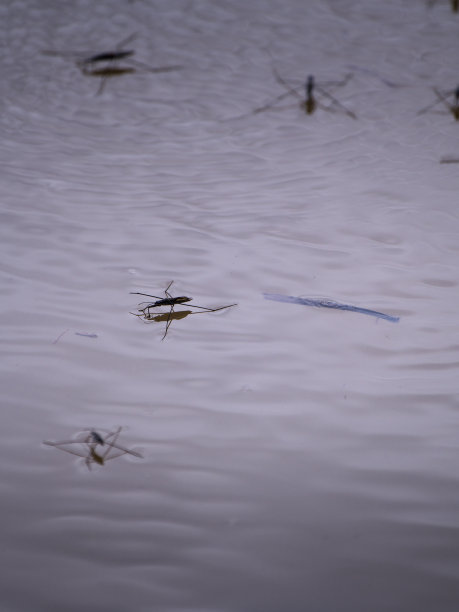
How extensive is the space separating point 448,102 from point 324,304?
204 cm

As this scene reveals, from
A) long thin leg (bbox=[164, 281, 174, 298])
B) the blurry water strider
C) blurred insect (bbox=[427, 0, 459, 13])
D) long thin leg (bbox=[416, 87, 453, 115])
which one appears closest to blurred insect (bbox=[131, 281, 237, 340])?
long thin leg (bbox=[164, 281, 174, 298])

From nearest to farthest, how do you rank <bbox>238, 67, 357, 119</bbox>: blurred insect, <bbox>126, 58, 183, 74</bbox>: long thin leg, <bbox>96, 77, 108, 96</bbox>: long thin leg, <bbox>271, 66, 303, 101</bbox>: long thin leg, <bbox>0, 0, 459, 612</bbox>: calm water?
<bbox>0, 0, 459, 612</bbox>: calm water
<bbox>238, 67, 357, 119</bbox>: blurred insect
<bbox>271, 66, 303, 101</bbox>: long thin leg
<bbox>96, 77, 108, 96</bbox>: long thin leg
<bbox>126, 58, 183, 74</bbox>: long thin leg

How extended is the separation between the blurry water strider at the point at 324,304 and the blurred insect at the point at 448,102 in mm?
1859

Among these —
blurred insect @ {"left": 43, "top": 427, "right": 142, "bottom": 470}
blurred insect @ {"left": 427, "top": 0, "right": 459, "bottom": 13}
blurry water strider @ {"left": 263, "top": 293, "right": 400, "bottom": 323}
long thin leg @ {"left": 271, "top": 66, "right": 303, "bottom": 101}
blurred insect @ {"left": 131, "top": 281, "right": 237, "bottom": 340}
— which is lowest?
blurred insect @ {"left": 131, "top": 281, "right": 237, "bottom": 340}

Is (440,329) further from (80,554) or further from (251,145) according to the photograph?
(251,145)

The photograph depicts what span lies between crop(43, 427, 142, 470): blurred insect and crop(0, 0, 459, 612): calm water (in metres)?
0.01

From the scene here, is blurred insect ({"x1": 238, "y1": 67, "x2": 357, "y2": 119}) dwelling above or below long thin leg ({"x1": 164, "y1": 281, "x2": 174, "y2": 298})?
above

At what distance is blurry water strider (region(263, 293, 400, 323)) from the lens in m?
1.46

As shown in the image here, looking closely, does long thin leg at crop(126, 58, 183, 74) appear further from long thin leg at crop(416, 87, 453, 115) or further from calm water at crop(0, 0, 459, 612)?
long thin leg at crop(416, 87, 453, 115)

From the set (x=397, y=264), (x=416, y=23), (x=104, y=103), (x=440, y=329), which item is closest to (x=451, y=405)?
(x=440, y=329)

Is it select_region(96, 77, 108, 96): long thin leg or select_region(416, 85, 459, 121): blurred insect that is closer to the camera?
select_region(416, 85, 459, 121): blurred insect

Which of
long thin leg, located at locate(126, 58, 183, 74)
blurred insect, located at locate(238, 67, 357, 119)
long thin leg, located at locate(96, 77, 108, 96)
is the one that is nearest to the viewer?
blurred insect, located at locate(238, 67, 357, 119)

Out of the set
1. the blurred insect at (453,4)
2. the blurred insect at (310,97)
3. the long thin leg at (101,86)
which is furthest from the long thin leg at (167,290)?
the blurred insect at (453,4)

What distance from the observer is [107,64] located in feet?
11.9
